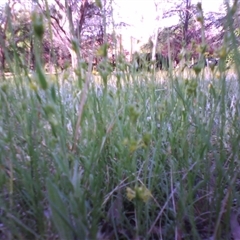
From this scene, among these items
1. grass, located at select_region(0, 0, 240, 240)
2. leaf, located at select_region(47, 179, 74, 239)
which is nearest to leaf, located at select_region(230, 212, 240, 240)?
grass, located at select_region(0, 0, 240, 240)

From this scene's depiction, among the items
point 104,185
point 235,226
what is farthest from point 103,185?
point 235,226

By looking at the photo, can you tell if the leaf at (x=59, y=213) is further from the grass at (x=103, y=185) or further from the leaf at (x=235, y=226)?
the leaf at (x=235, y=226)

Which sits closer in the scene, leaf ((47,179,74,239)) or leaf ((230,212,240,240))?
leaf ((47,179,74,239))

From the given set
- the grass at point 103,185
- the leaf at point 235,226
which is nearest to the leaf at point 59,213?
the grass at point 103,185

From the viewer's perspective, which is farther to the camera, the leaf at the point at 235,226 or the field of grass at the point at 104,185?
the leaf at the point at 235,226

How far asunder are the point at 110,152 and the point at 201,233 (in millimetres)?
310

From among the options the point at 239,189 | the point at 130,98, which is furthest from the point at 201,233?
the point at 130,98

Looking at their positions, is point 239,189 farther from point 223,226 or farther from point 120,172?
point 120,172

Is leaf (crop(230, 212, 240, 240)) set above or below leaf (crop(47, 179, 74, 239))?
below

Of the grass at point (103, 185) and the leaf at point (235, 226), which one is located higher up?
the grass at point (103, 185)

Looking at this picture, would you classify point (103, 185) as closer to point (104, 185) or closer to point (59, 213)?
point (104, 185)

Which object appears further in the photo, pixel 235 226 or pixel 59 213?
pixel 235 226

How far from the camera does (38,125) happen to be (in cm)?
61

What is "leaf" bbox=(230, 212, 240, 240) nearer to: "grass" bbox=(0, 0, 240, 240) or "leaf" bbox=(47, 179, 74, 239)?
"grass" bbox=(0, 0, 240, 240)
